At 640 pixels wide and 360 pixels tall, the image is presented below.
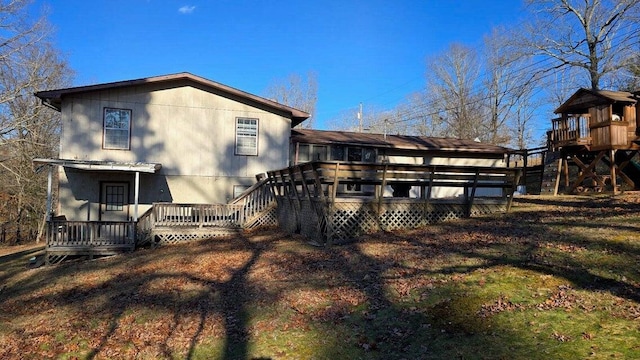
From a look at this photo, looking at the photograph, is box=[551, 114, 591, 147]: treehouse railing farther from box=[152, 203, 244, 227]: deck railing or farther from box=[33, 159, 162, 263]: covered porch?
box=[33, 159, 162, 263]: covered porch

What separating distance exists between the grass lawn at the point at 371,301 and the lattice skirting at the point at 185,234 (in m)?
3.78

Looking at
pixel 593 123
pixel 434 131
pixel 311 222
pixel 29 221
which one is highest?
pixel 434 131

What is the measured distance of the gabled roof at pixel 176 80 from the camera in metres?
16.4

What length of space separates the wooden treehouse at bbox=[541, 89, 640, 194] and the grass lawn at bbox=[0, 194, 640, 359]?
10987 mm

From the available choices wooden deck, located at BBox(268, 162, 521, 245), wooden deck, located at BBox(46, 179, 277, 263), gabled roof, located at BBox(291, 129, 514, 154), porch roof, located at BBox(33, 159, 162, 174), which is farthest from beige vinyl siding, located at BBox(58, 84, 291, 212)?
wooden deck, located at BBox(268, 162, 521, 245)

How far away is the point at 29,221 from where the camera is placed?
32.1 meters

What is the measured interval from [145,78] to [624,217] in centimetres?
1678

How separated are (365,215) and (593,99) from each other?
1566cm

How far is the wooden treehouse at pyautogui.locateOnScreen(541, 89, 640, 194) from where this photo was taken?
2011 cm

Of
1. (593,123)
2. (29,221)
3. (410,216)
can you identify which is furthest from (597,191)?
(29,221)

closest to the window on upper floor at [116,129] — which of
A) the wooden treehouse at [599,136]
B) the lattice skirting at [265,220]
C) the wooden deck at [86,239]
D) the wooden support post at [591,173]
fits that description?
the wooden deck at [86,239]

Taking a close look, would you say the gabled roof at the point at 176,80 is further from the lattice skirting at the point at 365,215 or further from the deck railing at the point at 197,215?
the lattice skirting at the point at 365,215

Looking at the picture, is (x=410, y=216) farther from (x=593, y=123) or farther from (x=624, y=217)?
(x=593, y=123)

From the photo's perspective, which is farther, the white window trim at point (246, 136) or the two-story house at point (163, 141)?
the white window trim at point (246, 136)
